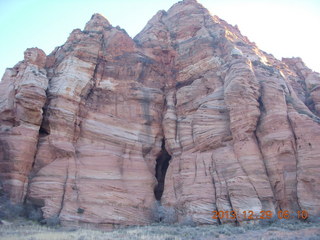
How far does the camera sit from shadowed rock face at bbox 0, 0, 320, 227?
1941 cm

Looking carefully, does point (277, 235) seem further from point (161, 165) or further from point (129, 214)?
point (161, 165)

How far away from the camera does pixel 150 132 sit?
27516mm

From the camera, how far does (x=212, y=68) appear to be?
92.1 feet

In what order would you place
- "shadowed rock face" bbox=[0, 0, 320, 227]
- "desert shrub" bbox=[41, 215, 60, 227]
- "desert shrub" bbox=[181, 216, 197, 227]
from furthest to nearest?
"shadowed rock face" bbox=[0, 0, 320, 227] < "desert shrub" bbox=[181, 216, 197, 227] < "desert shrub" bbox=[41, 215, 60, 227]

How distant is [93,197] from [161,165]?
31.2ft

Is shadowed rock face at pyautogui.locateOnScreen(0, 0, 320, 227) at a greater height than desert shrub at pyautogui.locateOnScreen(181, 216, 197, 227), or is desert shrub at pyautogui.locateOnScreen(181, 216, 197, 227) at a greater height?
shadowed rock face at pyautogui.locateOnScreen(0, 0, 320, 227)
